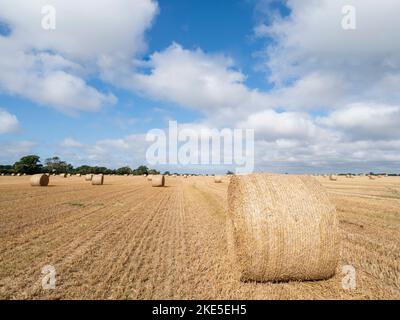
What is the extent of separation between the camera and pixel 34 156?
379ft

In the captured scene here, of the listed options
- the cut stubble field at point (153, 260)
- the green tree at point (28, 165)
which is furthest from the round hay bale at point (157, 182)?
the green tree at point (28, 165)

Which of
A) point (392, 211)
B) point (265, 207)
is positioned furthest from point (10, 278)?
point (392, 211)

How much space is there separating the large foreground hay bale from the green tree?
105171 millimetres

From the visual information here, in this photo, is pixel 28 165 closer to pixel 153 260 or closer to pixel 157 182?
pixel 157 182

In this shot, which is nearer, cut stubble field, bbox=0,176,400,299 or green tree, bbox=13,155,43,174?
cut stubble field, bbox=0,176,400,299

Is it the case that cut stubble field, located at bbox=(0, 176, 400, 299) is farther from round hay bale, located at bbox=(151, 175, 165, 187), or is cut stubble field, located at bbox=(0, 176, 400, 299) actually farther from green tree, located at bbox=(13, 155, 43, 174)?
green tree, located at bbox=(13, 155, 43, 174)

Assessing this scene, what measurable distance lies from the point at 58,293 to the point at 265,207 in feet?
13.5

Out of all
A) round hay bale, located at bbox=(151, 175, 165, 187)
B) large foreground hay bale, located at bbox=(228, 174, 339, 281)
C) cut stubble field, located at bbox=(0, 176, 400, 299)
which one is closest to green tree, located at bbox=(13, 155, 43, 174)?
round hay bale, located at bbox=(151, 175, 165, 187)

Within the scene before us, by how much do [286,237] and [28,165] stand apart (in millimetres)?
113946

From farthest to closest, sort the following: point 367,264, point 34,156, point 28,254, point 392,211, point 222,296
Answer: point 34,156 < point 392,211 < point 28,254 < point 367,264 < point 222,296

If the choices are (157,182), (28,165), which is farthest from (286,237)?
(28,165)

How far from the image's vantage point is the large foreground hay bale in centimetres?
651

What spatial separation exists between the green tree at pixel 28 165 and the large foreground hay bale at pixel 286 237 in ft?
345
